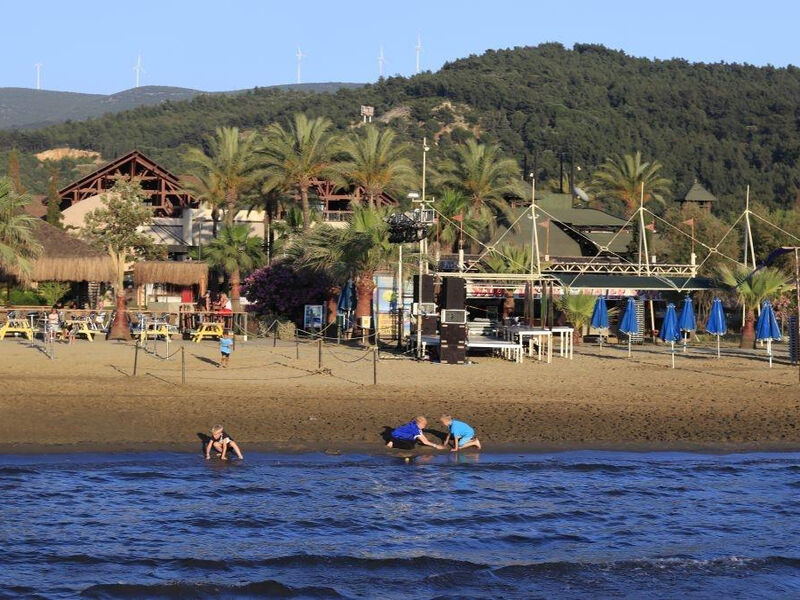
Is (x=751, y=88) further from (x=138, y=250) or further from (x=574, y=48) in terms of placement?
(x=138, y=250)

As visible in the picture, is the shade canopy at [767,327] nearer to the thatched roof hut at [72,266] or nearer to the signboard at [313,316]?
the signboard at [313,316]

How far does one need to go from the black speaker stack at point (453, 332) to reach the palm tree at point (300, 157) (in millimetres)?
18263

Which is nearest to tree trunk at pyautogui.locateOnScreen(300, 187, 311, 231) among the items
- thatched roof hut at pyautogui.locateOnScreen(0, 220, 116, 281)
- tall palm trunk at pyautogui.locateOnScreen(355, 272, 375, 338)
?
thatched roof hut at pyautogui.locateOnScreen(0, 220, 116, 281)

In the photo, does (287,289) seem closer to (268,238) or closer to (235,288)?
(235,288)

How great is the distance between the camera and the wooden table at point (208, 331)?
35.0 m

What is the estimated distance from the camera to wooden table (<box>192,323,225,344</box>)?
115 feet

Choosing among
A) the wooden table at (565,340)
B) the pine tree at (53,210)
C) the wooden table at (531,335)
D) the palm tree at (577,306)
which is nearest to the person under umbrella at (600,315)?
the wooden table at (565,340)

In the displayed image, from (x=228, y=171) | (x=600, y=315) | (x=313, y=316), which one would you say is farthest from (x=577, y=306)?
(x=228, y=171)

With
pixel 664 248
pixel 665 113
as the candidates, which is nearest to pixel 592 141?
pixel 665 113

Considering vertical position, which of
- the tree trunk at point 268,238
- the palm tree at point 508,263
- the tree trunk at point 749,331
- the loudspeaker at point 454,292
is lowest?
the tree trunk at point 749,331

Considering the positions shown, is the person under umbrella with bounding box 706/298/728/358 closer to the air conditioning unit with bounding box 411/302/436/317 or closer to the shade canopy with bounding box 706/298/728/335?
the shade canopy with bounding box 706/298/728/335

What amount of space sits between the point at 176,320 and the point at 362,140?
15.1 metres

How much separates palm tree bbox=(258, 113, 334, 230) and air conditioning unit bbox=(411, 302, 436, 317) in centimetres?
1661

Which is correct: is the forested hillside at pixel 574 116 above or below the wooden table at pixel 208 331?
above
